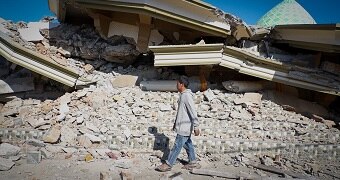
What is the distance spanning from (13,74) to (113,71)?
254 centimetres

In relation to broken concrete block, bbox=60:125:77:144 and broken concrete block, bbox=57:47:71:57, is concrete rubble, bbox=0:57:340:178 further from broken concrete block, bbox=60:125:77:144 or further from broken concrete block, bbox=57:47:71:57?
broken concrete block, bbox=57:47:71:57

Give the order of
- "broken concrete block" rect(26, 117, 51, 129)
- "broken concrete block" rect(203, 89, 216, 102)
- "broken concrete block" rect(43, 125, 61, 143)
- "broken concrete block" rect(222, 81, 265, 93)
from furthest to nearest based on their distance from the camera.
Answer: "broken concrete block" rect(222, 81, 265, 93)
"broken concrete block" rect(203, 89, 216, 102)
"broken concrete block" rect(26, 117, 51, 129)
"broken concrete block" rect(43, 125, 61, 143)

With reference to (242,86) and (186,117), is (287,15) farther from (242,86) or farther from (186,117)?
(186,117)

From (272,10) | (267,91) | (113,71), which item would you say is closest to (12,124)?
(113,71)

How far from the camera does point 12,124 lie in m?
5.91

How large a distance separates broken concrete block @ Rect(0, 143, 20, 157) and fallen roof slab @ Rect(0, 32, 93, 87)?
1.72 m

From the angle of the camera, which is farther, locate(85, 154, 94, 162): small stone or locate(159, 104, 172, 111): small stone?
locate(159, 104, 172, 111): small stone

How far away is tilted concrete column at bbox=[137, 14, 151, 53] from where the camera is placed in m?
6.92

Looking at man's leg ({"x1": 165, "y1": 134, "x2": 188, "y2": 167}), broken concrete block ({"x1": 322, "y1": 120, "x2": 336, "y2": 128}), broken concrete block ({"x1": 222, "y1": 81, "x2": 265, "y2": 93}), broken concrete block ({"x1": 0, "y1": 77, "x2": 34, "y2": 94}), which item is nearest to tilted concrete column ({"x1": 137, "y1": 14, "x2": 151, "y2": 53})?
broken concrete block ({"x1": 222, "y1": 81, "x2": 265, "y2": 93})

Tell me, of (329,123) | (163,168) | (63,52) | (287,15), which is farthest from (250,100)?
(287,15)

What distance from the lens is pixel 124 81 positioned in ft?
22.9

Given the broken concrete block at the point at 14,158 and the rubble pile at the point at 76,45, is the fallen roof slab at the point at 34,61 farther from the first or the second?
the broken concrete block at the point at 14,158

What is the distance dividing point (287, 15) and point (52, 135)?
1058cm

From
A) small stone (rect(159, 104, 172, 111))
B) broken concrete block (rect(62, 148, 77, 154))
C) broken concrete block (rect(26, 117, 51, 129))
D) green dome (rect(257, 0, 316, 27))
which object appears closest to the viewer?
broken concrete block (rect(62, 148, 77, 154))
